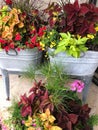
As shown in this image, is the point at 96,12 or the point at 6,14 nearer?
the point at 96,12

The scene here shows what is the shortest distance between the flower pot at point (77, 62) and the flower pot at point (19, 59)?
0.12 meters

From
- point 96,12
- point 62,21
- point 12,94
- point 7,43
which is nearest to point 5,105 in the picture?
Answer: point 12,94

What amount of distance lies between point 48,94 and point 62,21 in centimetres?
46

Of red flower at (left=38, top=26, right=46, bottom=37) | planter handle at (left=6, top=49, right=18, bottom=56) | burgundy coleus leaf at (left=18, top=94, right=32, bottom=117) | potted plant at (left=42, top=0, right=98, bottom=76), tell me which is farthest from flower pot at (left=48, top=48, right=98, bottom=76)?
burgundy coleus leaf at (left=18, top=94, right=32, bottom=117)

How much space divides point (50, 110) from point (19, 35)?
54 cm

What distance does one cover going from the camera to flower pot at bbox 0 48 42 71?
1.61m

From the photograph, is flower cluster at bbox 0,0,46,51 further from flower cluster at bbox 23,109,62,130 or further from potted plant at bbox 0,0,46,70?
flower cluster at bbox 23,109,62,130

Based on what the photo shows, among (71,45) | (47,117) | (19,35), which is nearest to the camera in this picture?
(47,117)

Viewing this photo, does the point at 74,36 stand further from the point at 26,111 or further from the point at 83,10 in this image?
the point at 26,111

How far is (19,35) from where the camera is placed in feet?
5.24

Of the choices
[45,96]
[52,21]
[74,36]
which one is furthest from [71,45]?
[45,96]

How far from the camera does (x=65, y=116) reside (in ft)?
4.50

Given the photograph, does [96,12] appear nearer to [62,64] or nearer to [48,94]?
[62,64]

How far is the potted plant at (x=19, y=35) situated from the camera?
159 cm
